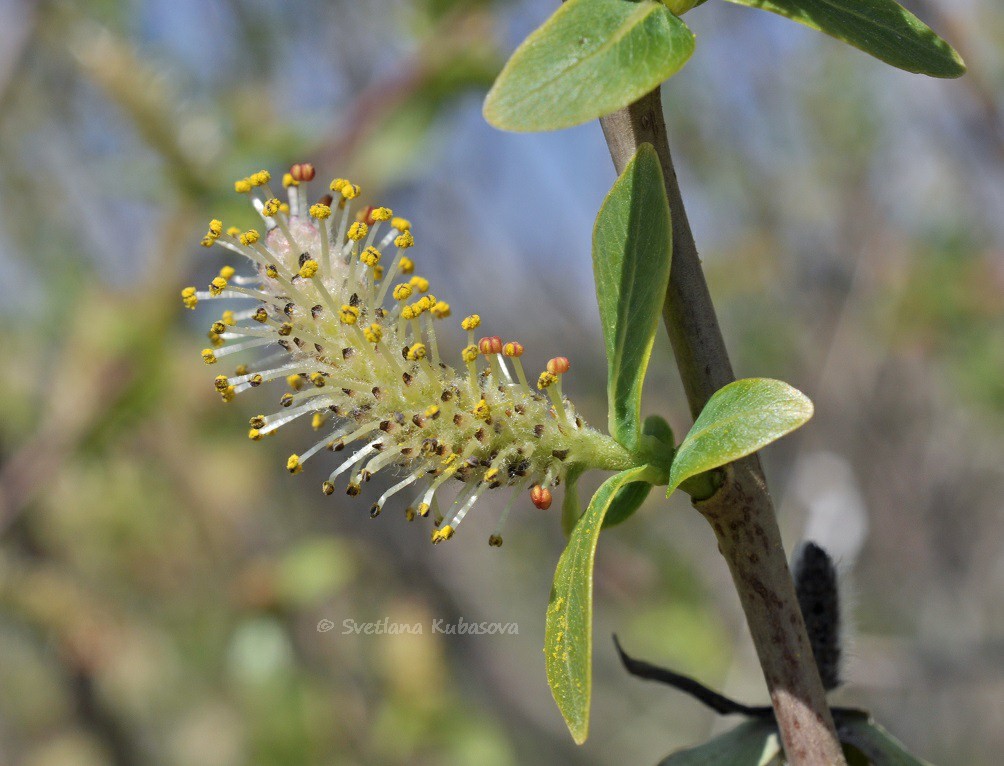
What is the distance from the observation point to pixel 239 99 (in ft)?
8.11

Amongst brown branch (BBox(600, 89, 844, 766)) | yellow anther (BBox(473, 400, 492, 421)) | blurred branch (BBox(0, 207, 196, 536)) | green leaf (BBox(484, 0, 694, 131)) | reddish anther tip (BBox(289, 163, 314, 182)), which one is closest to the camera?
green leaf (BBox(484, 0, 694, 131))

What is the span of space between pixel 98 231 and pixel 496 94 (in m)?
3.36

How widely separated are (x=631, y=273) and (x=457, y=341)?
228cm

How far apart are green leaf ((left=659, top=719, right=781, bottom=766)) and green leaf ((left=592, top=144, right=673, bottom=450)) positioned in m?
0.25

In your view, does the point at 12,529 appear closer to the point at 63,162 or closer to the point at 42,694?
the point at 42,694

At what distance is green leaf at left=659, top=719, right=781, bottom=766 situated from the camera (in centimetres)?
74

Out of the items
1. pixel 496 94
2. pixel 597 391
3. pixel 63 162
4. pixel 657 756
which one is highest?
pixel 63 162

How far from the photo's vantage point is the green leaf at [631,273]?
0.66 m

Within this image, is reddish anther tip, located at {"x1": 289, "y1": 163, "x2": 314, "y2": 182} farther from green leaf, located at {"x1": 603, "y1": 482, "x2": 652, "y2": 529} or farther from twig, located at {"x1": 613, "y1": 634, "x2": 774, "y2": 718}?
twig, located at {"x1": 613, "y1": 634, "x2": 774, "y2": 718}

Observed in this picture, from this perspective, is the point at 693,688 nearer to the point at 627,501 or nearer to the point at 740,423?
the point at 627,501

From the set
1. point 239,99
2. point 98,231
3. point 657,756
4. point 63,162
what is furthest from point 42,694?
point 657,756

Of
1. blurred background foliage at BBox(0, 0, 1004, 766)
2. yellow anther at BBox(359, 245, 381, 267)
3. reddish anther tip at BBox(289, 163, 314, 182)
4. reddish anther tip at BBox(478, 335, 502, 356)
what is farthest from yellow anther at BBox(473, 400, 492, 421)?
blurred background foliage at BBox(0, 0, 1004, 766)

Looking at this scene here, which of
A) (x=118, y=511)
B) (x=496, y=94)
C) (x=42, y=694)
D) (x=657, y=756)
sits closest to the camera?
(x=496, y=94)

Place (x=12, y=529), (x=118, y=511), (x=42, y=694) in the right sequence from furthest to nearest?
(x=42, y=694) → (x=118, y=511) → (x=12, y=529)
